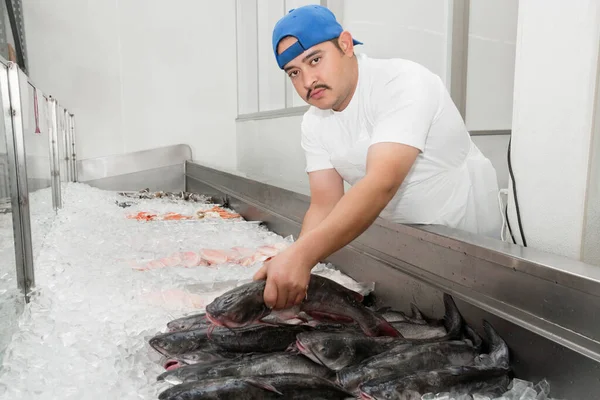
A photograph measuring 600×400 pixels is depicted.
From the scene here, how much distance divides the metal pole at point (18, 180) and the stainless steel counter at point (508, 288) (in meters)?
1.28

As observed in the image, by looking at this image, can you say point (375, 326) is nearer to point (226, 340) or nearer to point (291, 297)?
point (291, 297)

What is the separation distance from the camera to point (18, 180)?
186 cm

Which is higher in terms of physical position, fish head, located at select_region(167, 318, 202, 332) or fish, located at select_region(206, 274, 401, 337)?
fish, located at select_region(206, 274, 401, 337)

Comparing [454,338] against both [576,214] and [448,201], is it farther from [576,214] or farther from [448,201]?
[448,201]

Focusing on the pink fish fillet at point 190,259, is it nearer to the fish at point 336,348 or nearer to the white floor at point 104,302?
the white floor at point 104,302

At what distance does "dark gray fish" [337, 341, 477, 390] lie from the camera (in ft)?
4.02

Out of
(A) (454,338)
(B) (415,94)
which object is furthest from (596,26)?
(A) (454,338)

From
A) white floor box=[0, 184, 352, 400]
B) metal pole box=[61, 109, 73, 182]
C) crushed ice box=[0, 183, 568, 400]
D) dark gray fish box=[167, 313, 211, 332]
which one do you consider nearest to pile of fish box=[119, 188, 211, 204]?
metal pole box=[61, 109, 73, 182]

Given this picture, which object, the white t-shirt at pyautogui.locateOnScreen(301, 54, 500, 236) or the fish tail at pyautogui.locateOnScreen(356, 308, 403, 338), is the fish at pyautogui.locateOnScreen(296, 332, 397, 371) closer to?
the fish tail at pyautogui.locateOnScreen(356, 308, 403, 338)

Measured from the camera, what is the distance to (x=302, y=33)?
5.57ft

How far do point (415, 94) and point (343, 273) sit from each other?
954 mm

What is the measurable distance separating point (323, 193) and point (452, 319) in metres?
0.88

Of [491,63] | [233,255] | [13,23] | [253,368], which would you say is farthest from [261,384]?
[13,23]

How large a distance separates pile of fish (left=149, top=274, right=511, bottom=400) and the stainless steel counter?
6cm
